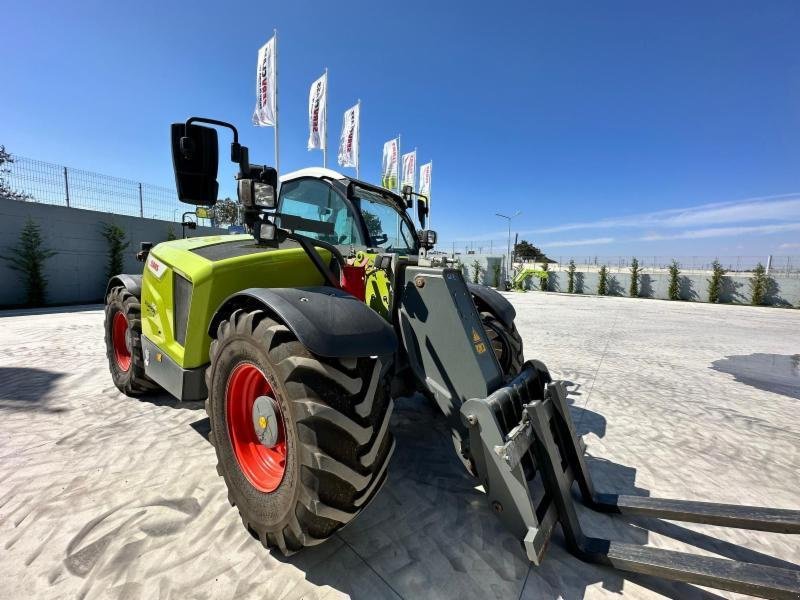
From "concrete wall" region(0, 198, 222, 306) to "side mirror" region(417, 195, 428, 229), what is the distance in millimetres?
13167

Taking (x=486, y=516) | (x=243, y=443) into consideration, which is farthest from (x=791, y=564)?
(x=243, y=443)

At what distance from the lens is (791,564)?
6.49 feet

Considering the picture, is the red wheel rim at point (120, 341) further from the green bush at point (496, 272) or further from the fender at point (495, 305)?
the green bush at point (496, 272)

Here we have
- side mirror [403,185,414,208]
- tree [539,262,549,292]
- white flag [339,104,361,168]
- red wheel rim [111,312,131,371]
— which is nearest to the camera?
side mirror [403,185,414,208]

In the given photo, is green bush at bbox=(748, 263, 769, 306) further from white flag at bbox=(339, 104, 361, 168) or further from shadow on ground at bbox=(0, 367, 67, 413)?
shadow on ground at bbox=(0, 367, 67, 413)

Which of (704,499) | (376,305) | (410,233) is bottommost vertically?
(704,499)

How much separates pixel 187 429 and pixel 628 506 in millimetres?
3239

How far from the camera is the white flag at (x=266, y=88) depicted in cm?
1361

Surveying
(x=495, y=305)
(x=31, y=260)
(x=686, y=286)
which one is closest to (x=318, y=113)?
(x=31, y=260)

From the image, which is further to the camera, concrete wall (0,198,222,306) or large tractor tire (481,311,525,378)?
concrete wall (0,198,222,306)

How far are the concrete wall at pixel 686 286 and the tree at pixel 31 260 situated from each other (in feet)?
96.4

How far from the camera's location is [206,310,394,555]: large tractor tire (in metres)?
1.61

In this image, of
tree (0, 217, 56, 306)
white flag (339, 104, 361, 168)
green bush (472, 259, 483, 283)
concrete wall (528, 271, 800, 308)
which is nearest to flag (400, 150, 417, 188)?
white flag (339, 104, 361, 168)

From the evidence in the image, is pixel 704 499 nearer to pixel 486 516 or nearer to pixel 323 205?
pixel 486 516
